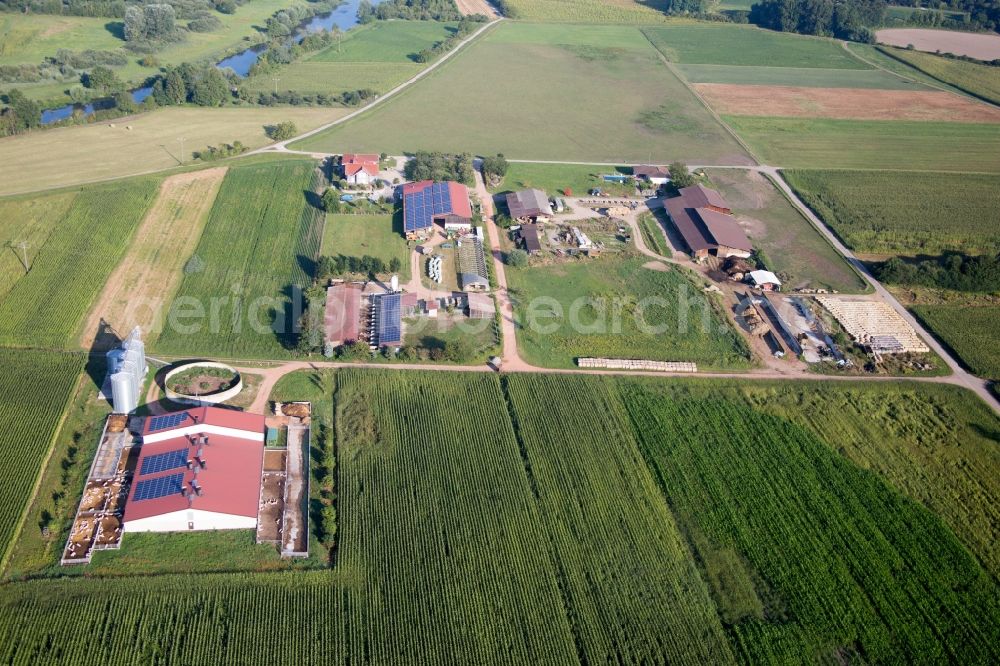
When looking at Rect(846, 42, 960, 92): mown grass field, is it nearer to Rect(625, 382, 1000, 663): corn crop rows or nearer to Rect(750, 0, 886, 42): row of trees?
Rect(750, 0, 886, 42): row of trees

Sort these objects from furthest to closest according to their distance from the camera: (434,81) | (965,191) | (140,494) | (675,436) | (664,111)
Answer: (434,81) → (664,111) → (965,191) → (675,436) → (140,494)

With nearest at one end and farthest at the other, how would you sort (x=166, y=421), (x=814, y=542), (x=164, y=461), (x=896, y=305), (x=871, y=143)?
(x=814, y=542) < (x=164, y=461) < (x=166, y=421) < (x=896, y=305) < (x=871, y=143)

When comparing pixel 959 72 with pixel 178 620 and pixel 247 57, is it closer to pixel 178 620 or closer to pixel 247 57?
pixel 247 57

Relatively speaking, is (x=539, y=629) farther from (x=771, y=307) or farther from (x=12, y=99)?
(x=12, y=99)

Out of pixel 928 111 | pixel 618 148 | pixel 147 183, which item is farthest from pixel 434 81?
pixel 928 111

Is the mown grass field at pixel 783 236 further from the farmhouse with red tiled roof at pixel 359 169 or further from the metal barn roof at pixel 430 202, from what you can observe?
the farmhouse with red tiled roof at pixel 359 169

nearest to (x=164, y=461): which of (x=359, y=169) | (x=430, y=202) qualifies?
(x=430, y=202)
